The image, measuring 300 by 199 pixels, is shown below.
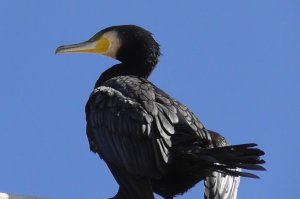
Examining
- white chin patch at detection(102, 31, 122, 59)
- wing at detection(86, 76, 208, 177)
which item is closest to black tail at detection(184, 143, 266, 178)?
wing at detection(86, 76, 208, 177)

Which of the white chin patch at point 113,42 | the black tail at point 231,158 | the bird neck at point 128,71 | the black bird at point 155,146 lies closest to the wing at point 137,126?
the black bird at point 155,146

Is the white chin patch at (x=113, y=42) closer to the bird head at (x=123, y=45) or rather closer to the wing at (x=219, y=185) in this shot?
the bird head at (x=123, y=45)

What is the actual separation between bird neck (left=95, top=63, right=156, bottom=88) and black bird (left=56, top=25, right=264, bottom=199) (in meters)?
0.52

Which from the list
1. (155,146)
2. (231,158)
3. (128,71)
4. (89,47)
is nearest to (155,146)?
(155,146)

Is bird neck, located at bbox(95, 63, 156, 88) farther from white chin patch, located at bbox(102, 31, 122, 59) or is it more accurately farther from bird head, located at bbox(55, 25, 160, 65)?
white chin patch, located at bbox(102, 31, 122, 59)

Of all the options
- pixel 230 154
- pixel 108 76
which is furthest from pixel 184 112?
pixel 108 76

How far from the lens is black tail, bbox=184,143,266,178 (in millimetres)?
6074

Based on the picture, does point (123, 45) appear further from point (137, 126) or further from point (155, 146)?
point (155, 146)

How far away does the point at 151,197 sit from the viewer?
628 centimetres

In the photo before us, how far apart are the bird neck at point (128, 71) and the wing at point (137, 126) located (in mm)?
743

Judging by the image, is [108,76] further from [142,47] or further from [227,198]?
[227,198]

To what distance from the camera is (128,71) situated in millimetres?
7797

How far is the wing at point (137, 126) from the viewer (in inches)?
250

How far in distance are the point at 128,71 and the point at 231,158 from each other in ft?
6.14
